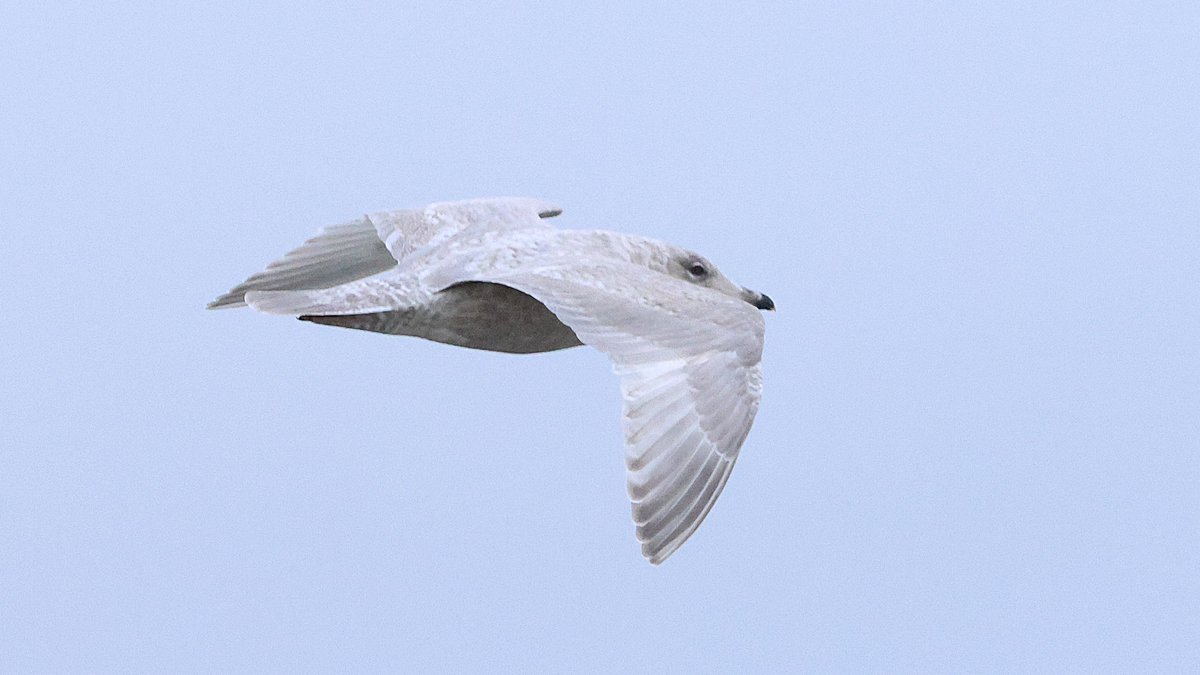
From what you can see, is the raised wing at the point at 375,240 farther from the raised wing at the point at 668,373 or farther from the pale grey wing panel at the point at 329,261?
the raised wing at the point at 668,373

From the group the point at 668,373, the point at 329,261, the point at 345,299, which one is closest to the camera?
the point at 668,373

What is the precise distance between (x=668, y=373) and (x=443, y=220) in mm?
2458

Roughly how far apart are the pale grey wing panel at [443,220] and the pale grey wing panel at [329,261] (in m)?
0.16

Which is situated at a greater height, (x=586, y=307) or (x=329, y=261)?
(x=586, y=307)

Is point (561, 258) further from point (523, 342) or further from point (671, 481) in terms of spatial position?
point (671, 481)

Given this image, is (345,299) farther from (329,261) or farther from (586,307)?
(329,261)

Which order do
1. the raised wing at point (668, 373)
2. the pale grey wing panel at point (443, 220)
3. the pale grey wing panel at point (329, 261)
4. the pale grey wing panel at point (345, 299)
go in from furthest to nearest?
the pale grey wing panel at point (329, 261), the pale grey wing panel at point (443, 220), the pale grey wing panel at point (345, 299), the raised wing at point (668, 373)

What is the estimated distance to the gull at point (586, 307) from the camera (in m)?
7.11

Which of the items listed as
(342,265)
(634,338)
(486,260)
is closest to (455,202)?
(342,265)

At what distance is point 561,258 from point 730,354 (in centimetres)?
110

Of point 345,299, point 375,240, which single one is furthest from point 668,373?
point 375,240

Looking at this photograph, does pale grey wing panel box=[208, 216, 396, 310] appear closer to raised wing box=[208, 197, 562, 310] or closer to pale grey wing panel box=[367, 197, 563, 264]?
raised wing box=[208, 197, 562, 310]

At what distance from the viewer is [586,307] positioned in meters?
7.74

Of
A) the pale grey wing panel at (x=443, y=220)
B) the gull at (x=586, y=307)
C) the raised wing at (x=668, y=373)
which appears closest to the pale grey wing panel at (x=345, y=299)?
the gull at (x=586, y=307)
